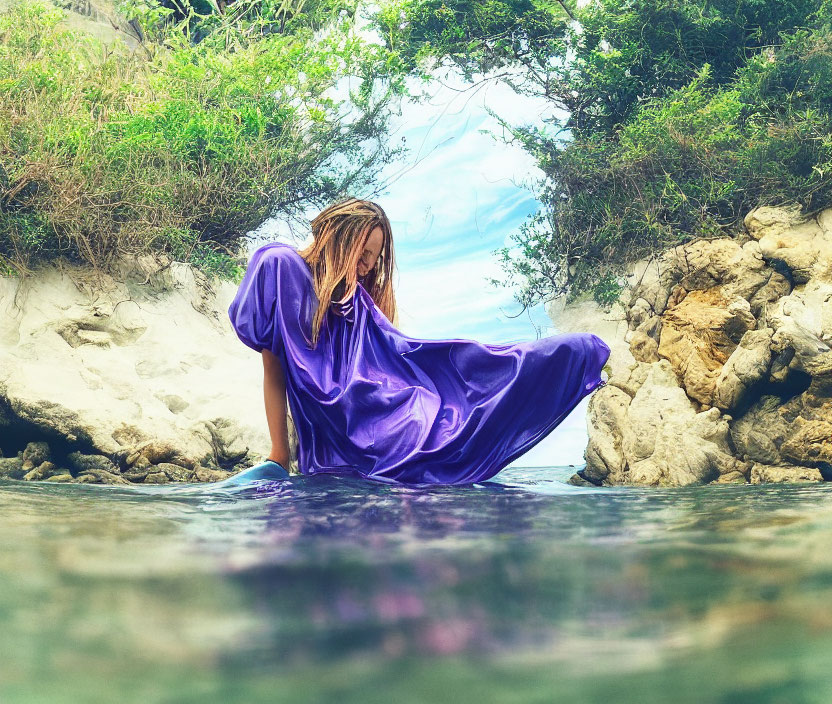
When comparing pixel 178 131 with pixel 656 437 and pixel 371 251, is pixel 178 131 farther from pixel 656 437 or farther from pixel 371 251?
pixel 656 437

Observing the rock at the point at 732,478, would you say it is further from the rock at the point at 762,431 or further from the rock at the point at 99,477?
the rock at the point at 99,477

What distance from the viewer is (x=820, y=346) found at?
12.6 feet

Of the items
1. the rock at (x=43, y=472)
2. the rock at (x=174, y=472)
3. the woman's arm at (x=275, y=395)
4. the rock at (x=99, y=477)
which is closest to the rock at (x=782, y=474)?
the woman's arm at (x=275, y=395)

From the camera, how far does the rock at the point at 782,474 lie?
3.79 m

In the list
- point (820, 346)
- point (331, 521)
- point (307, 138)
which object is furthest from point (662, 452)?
point (307, 138)

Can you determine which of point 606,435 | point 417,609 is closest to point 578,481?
point 606,435

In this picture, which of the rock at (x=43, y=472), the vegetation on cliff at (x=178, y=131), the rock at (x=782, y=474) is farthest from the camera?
the vegetation on cliff at (x=178, y=131)

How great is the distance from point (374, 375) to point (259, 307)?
560mm

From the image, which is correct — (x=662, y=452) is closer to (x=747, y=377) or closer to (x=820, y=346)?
(x=747, y=377)

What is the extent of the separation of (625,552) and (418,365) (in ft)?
6.79

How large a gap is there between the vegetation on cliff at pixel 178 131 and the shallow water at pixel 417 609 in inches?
169

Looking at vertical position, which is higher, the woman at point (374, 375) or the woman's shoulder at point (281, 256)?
the woman's shoulder at point (281, 256)

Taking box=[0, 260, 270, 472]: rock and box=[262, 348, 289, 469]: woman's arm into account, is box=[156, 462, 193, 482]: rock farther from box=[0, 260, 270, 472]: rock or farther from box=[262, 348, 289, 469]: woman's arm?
box=[262, 348, 289, 469]: woman's arm

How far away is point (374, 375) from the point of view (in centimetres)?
341
